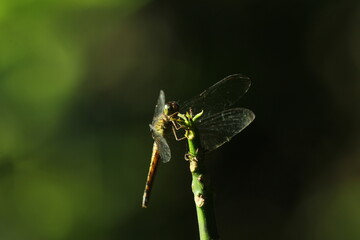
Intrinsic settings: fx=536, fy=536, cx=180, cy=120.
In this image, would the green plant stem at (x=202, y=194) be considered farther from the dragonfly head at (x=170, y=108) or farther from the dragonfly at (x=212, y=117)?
the dragonfly head at (x=170, y=108)

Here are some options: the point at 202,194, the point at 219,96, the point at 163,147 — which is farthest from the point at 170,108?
the point at 202,194

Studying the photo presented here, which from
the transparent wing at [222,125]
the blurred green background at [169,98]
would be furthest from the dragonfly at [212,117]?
the blurred green background at [169,98]

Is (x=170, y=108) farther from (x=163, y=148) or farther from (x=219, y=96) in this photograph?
(x=219, y=96)

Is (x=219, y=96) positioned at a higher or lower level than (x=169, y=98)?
lower

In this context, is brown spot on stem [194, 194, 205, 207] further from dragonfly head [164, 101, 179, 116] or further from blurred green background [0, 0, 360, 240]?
blurred green background [0, 0, 360, 240]

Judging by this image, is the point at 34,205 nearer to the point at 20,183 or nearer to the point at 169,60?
the point at 20,183

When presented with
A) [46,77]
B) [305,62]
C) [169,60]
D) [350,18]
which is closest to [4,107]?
[46,77]
